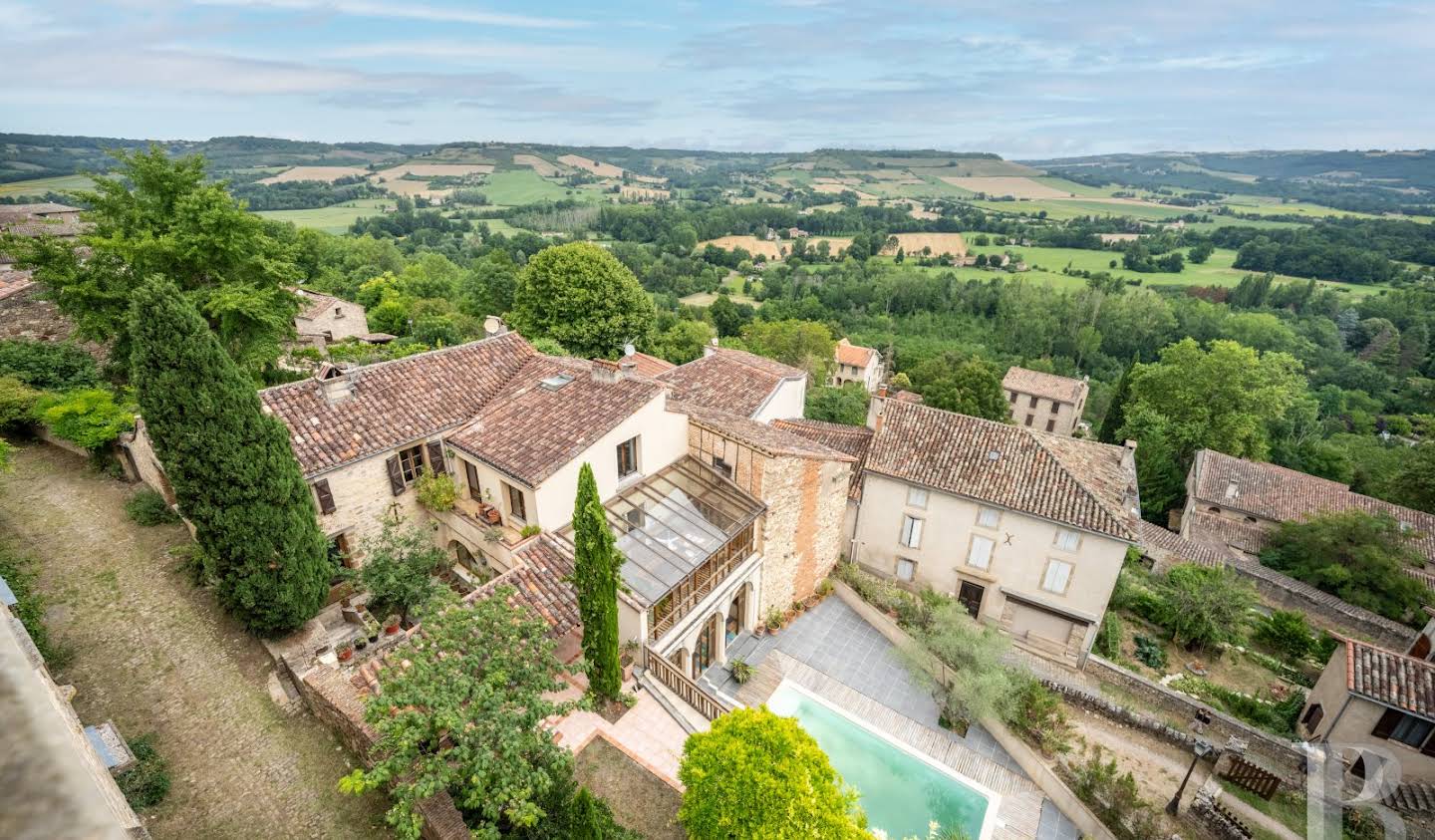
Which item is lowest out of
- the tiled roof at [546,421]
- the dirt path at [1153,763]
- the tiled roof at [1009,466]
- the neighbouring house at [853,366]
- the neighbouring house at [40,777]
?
the neighbouring house at [853,366]

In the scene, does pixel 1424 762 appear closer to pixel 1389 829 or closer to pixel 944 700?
pixel 1389 829

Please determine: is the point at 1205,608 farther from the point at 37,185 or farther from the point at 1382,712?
the point at 37,185

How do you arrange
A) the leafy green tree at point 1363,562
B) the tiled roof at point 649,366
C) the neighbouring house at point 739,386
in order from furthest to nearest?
the tiled roof at point 649,366 → the leafy green tree at point 1363,562 → the neighbouring house at point 739,386

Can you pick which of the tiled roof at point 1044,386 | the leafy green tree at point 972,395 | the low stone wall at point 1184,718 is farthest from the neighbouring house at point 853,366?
the low stone wall at point 1184,718

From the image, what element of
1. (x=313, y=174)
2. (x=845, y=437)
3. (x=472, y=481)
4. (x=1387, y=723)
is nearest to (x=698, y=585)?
(x=472, y=481)

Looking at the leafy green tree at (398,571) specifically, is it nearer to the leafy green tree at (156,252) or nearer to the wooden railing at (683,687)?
the wooden railing at (683,687)

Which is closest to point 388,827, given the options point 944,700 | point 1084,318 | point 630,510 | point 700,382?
point 630,510
